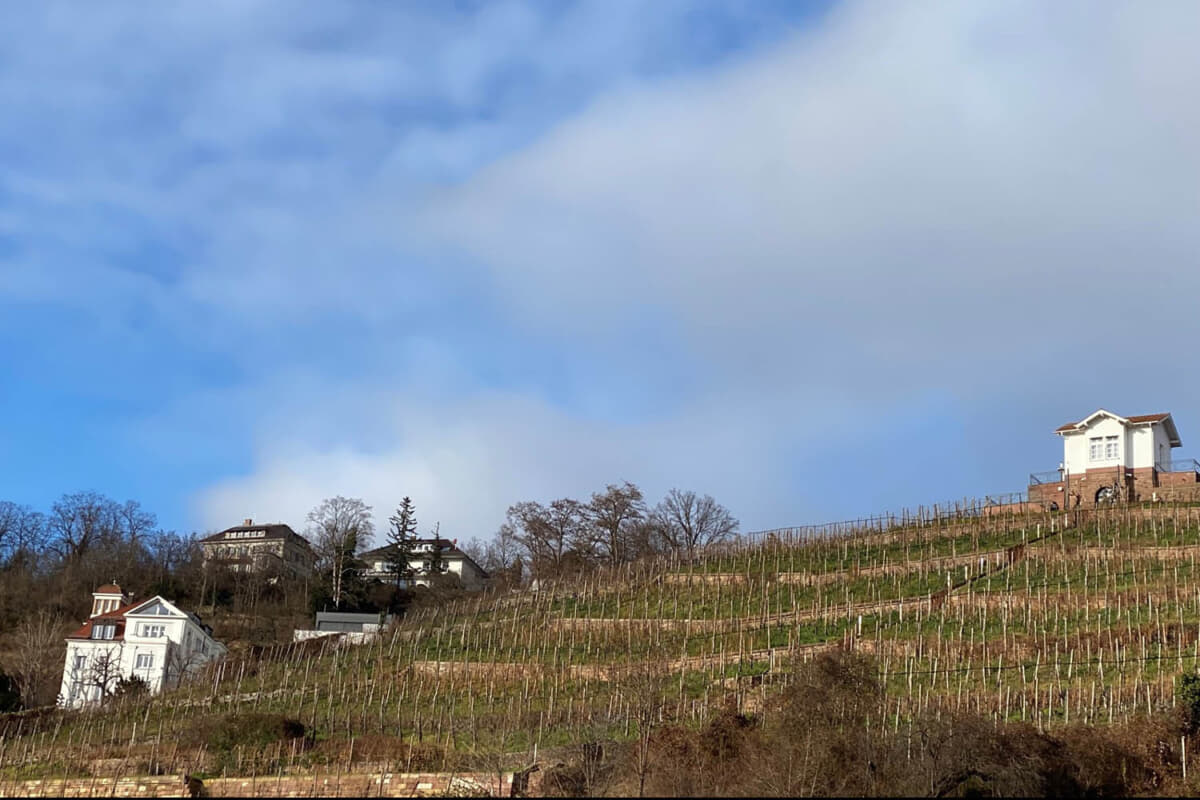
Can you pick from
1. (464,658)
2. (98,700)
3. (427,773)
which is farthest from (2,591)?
(427,773)

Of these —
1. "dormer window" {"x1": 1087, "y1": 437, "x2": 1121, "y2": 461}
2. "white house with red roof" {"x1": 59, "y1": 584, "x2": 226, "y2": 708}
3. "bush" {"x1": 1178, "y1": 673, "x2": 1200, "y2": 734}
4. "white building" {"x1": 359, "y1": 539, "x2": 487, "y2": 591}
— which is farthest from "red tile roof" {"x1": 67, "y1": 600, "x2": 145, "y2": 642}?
"bush" {"x1": 1178, "y1": 673, "x2": 1200, "y2": 734}

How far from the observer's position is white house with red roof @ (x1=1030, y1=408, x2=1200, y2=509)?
53.9 meters

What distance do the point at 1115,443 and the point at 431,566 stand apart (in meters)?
40.3

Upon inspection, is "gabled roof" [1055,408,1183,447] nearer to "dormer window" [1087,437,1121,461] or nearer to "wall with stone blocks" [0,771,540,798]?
"dormer window" [1087,437,1121,461]

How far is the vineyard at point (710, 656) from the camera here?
29359mm

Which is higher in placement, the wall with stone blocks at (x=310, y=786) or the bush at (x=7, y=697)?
the bush at (x=7, y=697)

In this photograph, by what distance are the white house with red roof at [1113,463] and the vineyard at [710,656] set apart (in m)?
3.36

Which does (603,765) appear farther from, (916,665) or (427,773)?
(916,665)

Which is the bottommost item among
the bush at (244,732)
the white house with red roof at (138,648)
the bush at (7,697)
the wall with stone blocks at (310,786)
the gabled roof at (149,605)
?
the wall with stone blocks at (310,786)

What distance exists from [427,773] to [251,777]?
3.89 meters

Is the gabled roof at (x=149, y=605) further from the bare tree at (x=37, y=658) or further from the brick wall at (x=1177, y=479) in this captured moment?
the brick wall at (x=1177, y=479)

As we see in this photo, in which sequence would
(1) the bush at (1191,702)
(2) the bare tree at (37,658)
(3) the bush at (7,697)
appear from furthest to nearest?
(2) the bare tree at (37,658) → (3) the bush at (7,697) → (1) the bush at (1191,702)

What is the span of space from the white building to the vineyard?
22.0 meters

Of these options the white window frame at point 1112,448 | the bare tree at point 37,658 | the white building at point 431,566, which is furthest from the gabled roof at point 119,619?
the white window frame at point 1112,448
